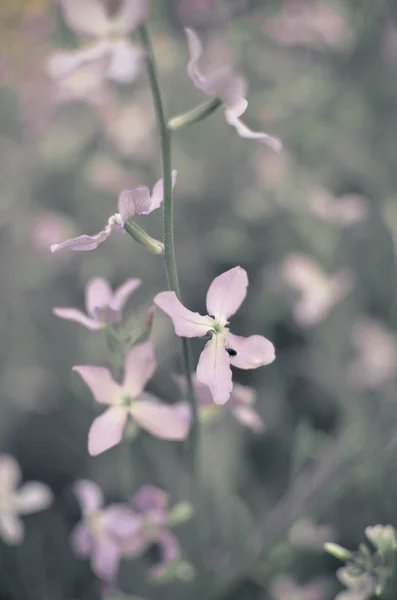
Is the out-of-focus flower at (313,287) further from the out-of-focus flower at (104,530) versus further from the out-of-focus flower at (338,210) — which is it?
the out-of-focus flower at (104,530)

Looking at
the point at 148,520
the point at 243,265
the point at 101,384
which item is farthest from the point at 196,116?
the point at 243,265

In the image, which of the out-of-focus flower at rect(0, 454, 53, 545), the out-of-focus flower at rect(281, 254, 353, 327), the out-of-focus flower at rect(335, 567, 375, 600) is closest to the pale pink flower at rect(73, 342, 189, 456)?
the out-of-focus flower at rect(335, 567, 375, 600)

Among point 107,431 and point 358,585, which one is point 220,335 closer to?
point 107,431

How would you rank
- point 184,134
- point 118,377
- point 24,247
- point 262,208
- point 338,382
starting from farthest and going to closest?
point 184,134 < point 24,247 < point 262,208 < point 338,382 < point 118,377

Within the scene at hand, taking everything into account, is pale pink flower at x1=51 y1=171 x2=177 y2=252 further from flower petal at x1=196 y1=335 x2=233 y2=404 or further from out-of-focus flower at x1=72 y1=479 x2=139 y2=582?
out-of-focus flower at x1=72 y1=479 x2=139 y2=582

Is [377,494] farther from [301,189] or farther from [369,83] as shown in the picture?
[369,83]

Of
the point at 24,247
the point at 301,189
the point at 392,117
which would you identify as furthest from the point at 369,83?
the point at 24,247

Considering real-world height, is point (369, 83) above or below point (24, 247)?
above

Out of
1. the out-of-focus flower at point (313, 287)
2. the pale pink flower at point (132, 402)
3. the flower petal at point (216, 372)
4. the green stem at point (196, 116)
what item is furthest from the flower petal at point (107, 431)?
the out-of-focus flower at point (313, 287)
